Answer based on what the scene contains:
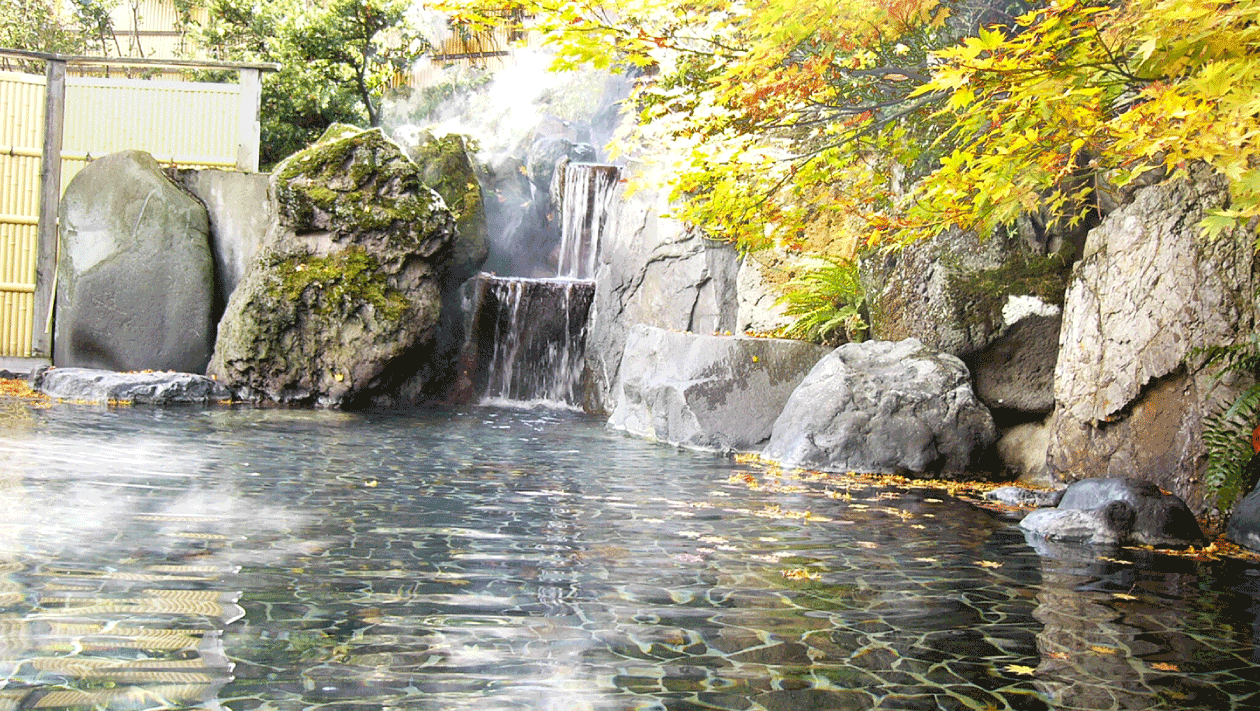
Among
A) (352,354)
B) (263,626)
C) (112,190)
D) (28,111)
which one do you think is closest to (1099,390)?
(263,626)

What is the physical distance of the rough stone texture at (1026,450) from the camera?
29.7ft

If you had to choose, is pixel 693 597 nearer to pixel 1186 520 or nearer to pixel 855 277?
pixel 1186 520

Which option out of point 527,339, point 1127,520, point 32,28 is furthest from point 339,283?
point 32,28

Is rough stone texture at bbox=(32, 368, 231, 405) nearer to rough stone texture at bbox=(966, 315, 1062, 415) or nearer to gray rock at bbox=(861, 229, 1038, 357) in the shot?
gray rock at bbox=(861, 229, 1038, 357)

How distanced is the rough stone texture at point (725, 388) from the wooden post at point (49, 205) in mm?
9454

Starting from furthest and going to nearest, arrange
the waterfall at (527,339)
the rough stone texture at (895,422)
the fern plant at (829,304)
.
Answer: the waterfall at (527,339) < the fern plant at (829,304) < the rough stone texture at (895,422)

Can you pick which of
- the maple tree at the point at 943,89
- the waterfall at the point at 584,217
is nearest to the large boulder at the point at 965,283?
the maple tree at the point at 943,89

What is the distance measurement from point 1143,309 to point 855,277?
3917mm

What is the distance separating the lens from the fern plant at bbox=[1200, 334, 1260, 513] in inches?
257

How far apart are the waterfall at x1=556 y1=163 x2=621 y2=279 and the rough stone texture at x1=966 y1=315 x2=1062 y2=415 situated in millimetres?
8645

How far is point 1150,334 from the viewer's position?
24.5 ft

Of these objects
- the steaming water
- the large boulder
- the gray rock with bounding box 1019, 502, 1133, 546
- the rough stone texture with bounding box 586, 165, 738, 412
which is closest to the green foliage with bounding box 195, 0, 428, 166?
the rough stone texture with bounding box 586, 165, 738, 412

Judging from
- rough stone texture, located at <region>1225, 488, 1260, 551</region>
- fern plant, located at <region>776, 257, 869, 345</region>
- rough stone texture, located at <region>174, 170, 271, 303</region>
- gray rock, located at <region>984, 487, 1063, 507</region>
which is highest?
rough stone texture, located at <region>174, 170, 271, 303</region>

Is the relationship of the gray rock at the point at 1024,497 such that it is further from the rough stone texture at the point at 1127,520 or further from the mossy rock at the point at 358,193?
the mossy rock at the point at 358,193
